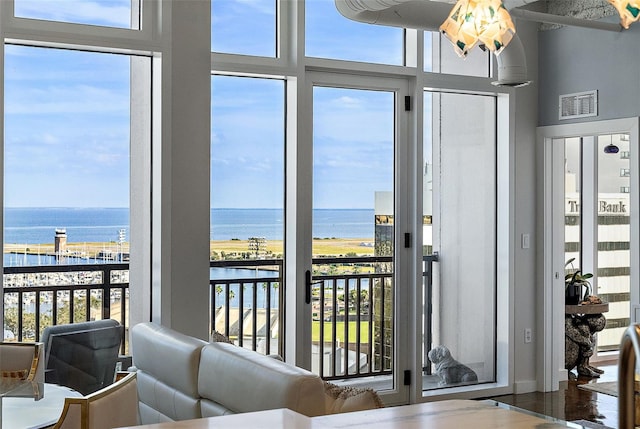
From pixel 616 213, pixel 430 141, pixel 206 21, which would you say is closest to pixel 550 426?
pixel 206 21

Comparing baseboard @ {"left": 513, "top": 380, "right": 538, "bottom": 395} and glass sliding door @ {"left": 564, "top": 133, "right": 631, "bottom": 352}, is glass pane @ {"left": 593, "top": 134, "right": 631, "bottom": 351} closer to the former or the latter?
glass sliding door @ {"left": 564, "top": 133, "right": 631, "bottom": 352}

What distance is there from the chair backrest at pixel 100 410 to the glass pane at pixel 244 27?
120 inches

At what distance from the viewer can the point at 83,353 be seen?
15.4 feet

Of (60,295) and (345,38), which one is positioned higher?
(345,38)

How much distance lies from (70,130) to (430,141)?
2622 millimetres

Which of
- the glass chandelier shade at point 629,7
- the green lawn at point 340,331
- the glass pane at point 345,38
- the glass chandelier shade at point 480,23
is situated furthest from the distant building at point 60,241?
the glass chandelier shade at point 629,7

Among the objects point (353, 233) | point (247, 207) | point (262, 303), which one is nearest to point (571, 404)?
point (353, 233)

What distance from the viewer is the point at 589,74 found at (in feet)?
19.7

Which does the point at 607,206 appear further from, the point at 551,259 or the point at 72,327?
the point at 72,327

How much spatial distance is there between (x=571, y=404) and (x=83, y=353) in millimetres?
3498

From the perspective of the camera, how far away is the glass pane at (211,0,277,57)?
17.0 feet

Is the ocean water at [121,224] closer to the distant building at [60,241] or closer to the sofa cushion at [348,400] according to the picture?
the distant building at [60,241]

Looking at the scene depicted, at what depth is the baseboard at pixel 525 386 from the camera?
20.8 feet

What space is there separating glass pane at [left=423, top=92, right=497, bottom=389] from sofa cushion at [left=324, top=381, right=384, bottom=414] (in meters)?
3.12
